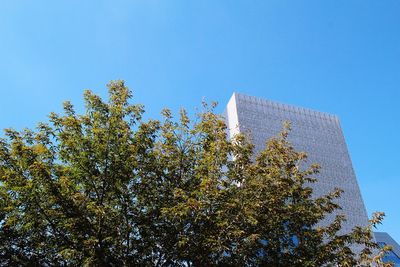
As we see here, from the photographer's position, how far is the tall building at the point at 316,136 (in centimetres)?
12044

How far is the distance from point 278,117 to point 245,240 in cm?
11646

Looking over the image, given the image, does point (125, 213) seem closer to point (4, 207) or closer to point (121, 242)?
point (121, 242)

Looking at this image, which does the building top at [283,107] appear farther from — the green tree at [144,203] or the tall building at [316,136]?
the green tree at [144,203]

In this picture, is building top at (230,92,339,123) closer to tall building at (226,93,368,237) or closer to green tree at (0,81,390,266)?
tall building at (226,93,368,237)

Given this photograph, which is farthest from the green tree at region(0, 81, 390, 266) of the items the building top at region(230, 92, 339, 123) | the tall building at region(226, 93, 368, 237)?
the building top at region(230, 92, 339, 123)

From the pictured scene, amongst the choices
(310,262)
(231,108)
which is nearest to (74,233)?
(310,262)

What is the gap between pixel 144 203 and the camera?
14836 millimetres

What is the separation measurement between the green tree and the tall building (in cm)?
9878

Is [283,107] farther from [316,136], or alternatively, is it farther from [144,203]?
[144,203]

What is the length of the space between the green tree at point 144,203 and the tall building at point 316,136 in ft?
324

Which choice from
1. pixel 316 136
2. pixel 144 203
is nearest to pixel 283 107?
pixel 316 136

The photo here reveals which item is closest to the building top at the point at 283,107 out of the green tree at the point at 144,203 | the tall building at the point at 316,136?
the tall building at the point at 316,136

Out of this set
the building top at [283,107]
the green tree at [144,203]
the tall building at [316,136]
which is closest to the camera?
the green tree at [144,203]

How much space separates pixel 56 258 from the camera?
1398cm
